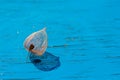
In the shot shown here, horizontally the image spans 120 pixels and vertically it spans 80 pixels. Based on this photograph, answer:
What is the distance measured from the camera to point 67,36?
1292 mm

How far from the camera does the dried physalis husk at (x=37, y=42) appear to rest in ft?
4.13

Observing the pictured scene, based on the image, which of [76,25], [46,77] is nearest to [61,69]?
A: [46,77]

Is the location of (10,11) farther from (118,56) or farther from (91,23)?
(118,56)

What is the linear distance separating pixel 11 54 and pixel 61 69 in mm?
182

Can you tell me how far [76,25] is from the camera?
4.25 ft

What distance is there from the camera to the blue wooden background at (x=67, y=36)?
4.20 feet

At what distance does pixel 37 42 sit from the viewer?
127 centimetres

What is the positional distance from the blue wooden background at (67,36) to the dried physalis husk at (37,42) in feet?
0.09

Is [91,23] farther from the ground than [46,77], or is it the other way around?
[91,23]

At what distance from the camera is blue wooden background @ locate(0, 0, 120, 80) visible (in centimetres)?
128

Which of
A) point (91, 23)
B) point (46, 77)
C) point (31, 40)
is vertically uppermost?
point (91, 23)

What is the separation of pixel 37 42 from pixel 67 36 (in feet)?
0.35

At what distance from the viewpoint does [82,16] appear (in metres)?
1.30

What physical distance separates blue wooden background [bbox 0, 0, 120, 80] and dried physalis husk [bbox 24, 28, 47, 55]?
3 centimetres
